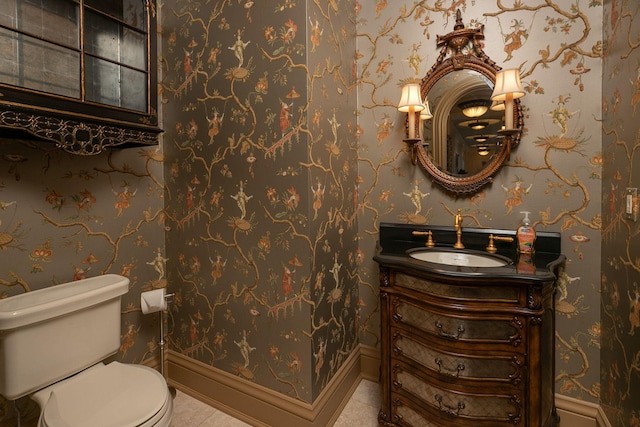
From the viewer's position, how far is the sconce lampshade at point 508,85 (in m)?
1.52

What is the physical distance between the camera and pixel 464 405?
1325 mm

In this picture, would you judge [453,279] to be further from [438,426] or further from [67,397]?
[67,397]

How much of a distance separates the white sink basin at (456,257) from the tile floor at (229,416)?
37.7 inches

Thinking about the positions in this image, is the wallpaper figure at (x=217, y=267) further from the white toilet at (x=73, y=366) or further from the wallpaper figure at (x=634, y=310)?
the wallpaper figure at (x=634, y=310)

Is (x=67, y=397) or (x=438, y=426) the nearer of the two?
(x=67, y=397)

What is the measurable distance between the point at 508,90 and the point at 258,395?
2.05 meters

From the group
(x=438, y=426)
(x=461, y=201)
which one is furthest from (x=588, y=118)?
(x=438, y=426)

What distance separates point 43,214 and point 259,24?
57.1 inches

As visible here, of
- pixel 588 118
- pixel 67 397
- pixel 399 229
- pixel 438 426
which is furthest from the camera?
pixel 399 229

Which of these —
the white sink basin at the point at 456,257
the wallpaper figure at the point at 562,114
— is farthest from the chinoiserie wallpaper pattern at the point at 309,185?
the white sink basin at the point at 456,257

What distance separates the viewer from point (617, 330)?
4.42 ft

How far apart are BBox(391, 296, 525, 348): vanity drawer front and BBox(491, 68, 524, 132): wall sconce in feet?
→ 3.06

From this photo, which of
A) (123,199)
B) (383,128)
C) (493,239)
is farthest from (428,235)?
(123,199)

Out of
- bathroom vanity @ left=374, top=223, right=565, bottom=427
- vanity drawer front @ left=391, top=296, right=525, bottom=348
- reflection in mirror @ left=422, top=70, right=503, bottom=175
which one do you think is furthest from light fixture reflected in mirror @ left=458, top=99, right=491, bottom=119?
vanity drawer front @ left=391, top=296, right=525, bottom=348
